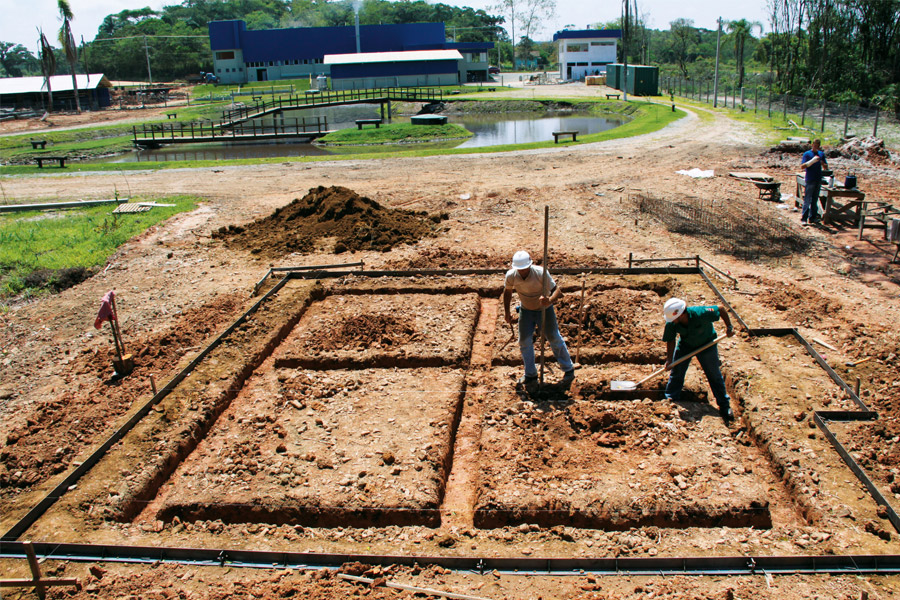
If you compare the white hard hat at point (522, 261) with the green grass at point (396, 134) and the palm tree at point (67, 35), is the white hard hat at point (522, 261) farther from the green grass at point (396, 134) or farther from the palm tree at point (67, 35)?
the palm tree at point (67, 35)

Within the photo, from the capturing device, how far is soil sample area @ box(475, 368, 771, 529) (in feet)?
20.9

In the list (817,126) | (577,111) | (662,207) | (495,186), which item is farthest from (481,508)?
(577,111)

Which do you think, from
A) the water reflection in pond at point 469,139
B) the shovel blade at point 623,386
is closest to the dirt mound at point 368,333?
the shovel blade at point 623,386

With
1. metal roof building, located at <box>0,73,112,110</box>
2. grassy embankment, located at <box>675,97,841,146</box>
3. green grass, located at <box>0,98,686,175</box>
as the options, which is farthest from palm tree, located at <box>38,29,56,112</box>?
grassy embankment, located at <box>675,97,841,146</box>

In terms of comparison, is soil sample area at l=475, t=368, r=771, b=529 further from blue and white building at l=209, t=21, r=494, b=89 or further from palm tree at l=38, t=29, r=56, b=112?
blue and white building at l=209, t=21, r=494, b=89

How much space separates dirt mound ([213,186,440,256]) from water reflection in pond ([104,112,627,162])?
17.1 meters

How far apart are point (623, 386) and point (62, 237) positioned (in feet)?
49.7

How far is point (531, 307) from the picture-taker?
8.41m

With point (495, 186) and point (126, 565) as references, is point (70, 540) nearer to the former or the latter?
point (126, 565)

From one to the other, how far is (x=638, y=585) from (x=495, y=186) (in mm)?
16265

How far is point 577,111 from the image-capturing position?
49750 mm

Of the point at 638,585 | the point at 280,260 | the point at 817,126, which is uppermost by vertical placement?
the point at 817,126

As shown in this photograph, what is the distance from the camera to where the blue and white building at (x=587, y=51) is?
7475 centimetres

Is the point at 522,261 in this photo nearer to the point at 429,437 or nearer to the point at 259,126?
the point at 429,437
